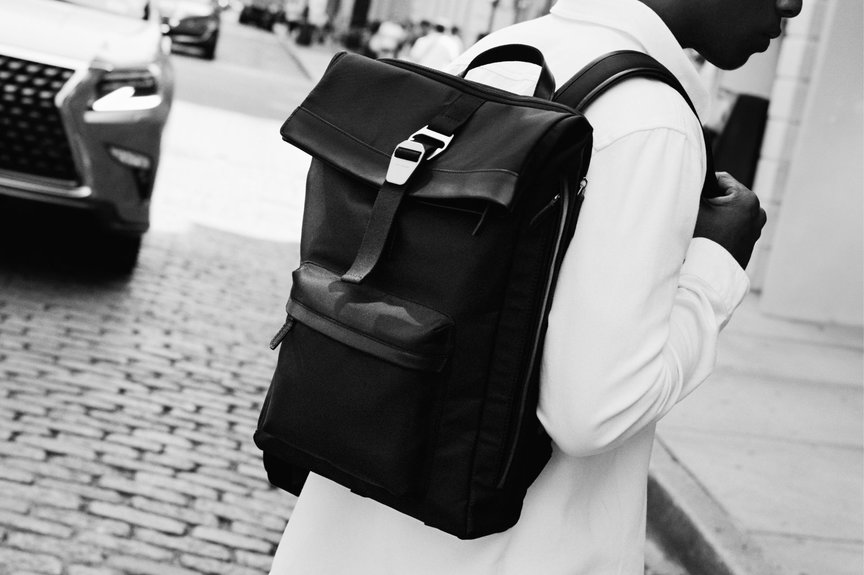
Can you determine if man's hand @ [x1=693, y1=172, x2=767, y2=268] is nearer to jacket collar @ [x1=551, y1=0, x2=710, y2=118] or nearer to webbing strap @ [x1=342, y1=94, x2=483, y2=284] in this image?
jacket collar @ [x1=551, y1=0, x2=710, y2=118]

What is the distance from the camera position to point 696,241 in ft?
5.55

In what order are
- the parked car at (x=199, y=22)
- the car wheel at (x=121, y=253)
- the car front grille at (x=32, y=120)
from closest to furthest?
the car front grille at (x=32, y=120)
the car wheel at (x=121, y=253)
the parked car at (x=199, y=22)

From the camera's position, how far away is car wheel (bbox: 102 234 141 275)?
7438 mm

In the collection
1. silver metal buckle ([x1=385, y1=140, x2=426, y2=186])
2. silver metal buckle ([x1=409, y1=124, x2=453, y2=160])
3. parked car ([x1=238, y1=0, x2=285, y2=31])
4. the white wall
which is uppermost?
silver metal buckle ([x1=409, y1=124, x2=453, y2=160])

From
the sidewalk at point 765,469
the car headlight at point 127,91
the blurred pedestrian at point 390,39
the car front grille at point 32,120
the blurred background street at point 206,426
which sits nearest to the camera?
the blurred background street at point 206,426

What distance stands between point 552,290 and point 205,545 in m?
2.96

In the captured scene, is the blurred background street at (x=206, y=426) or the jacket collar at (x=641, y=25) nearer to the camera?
the jacket collar at (x=641, y=25)

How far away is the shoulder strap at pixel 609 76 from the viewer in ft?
5.10

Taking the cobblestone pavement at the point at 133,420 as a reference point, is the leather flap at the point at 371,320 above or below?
above

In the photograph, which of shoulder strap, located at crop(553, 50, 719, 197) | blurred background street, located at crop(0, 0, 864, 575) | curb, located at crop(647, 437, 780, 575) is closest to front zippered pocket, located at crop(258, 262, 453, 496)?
shoulder strap, located at crop(553, 50, 719, 197)

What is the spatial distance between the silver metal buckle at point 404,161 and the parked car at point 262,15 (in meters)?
72.6

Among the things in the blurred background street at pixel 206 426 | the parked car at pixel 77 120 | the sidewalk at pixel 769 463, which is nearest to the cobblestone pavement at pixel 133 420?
→ the blurred background street at pixel 206 426

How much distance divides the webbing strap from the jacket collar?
262 millimetres

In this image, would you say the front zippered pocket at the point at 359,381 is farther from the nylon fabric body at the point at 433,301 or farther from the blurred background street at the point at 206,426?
the blurred background street at the point at 206,426
